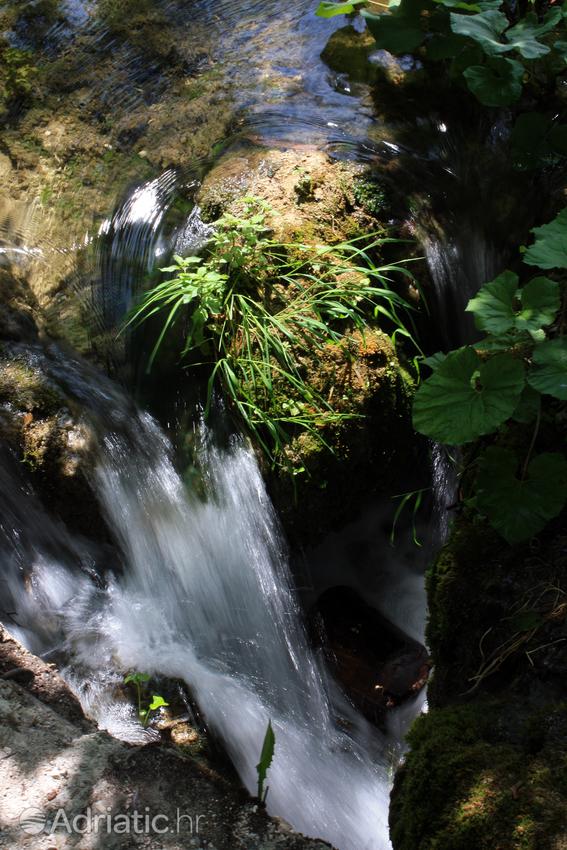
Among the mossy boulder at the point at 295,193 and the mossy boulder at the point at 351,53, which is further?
the mossy boulder at the point at 351,53

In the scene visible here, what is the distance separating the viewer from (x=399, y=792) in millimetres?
1893

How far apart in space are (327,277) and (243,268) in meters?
0.35

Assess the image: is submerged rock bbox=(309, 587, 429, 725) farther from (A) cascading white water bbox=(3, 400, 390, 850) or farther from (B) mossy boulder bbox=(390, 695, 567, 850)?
(B) mossy boulder bbox=(390, 695, 567, 850)

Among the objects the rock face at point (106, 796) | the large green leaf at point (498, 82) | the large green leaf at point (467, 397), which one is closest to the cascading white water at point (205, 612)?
the rock face at point (106, 796)

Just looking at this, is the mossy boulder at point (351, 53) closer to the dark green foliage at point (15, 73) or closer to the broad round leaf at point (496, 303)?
the dark green foliage at point (15, 73)

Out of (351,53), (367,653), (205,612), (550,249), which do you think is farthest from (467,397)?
(351,53)

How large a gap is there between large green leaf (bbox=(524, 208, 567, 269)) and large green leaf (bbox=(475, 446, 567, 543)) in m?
0.58

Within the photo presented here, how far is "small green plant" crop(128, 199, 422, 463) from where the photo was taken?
112 inches

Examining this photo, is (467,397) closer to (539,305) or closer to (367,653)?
(539,305)

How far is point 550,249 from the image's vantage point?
2.28 m

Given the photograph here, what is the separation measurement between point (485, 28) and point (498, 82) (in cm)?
22

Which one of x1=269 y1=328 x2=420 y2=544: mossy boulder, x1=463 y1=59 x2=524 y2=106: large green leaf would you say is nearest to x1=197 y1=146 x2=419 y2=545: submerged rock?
x1=269 y1=328 x2=420 y2=544: mossy boulder

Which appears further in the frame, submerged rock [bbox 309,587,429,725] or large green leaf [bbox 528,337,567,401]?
submerged rock [bbox 309,587,429,725]

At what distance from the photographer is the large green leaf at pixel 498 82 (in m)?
3.13
